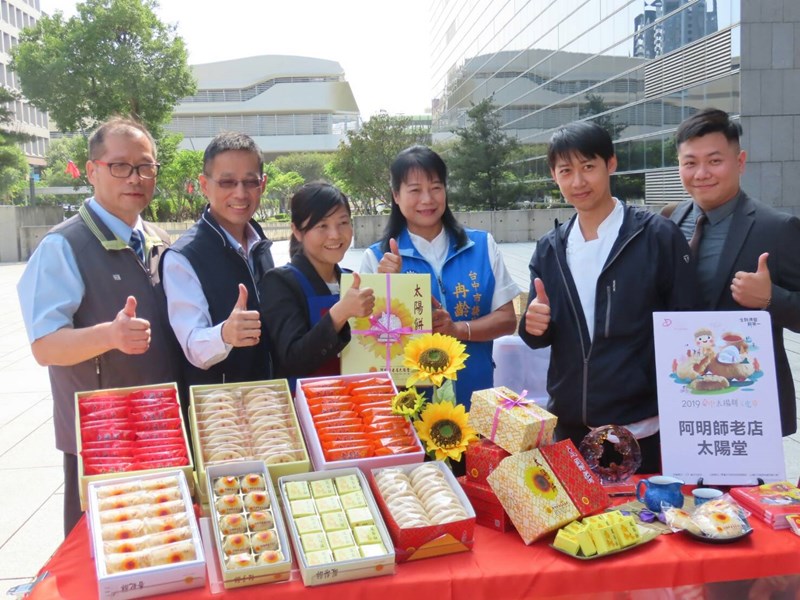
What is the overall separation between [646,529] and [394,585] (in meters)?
0.75

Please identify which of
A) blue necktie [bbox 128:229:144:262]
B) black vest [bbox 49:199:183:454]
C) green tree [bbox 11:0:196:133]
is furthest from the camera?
green tree [bbox 11:0:196:133]

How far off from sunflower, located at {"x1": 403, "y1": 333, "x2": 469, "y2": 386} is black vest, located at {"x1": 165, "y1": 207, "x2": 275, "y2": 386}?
32.4 inches

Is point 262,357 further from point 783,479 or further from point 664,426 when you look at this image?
point 783,479

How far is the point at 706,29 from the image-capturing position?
43.9 ft

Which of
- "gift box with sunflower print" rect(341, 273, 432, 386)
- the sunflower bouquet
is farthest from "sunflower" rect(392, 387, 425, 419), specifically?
"gift box with sunflower print" rect(341, 273, 432, 386)

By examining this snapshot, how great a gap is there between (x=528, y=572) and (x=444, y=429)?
0.50 metres

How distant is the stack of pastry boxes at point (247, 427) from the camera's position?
2.06 m

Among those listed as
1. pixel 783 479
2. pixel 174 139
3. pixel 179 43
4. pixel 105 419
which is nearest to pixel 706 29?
pixel 783 479

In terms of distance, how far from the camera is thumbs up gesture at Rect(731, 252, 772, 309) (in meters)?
2.43

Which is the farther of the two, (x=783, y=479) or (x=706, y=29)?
(x=706, y=29)

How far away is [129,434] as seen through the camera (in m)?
2.14

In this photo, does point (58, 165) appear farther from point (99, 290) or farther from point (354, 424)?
point (354, 424)

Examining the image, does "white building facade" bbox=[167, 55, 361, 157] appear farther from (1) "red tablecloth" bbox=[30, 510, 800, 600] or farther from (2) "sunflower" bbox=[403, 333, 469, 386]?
(1) "red tablecloth" bbox=[30, 510, 800, 600]

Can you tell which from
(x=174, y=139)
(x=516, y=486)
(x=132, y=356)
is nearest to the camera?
(x=516, y=486)
